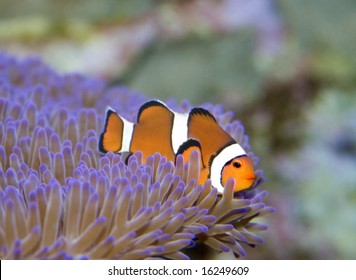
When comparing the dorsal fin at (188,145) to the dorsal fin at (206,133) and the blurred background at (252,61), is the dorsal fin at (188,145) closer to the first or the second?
the dorsal fin at (206,133)

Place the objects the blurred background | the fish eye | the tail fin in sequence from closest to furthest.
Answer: the fish eye < the tail fin < the blurred background

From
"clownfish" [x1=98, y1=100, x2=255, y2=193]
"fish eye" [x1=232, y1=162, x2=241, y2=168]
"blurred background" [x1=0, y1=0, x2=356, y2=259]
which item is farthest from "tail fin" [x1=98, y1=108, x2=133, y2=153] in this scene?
"blurred background" [x1=0, y1=0, x2=356, y2=259]

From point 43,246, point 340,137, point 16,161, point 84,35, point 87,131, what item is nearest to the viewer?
point 43,246

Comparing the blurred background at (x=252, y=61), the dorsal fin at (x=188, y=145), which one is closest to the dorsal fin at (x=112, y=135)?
the dorsal fin at (x=188, y=145)

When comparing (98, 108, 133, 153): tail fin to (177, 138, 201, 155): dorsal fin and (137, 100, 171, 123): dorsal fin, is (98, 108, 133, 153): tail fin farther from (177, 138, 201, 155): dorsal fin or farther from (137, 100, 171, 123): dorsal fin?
(177, 138, 201, 155): dorsal fin

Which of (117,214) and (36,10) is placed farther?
(36,10)
